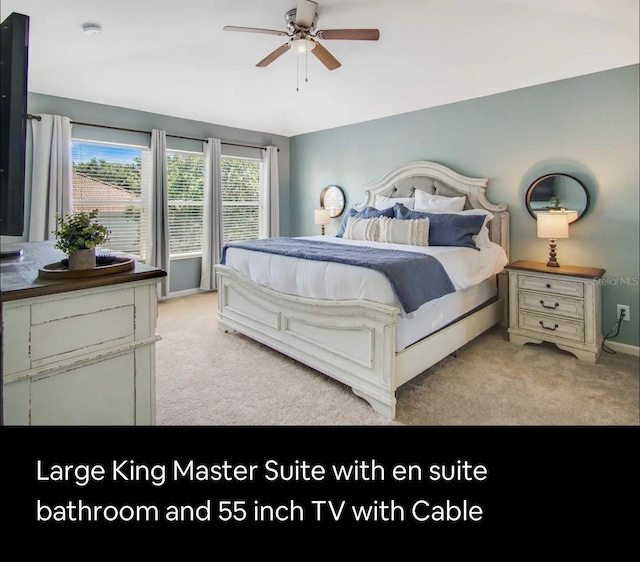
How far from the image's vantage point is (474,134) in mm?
3646

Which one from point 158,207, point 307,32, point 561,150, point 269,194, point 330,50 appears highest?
point 330,50

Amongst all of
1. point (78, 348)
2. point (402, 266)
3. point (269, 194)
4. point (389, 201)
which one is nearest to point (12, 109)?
point (78, 348)

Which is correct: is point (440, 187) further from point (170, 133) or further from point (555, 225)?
point (170, 133)

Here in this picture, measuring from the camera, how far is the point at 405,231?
3279mm

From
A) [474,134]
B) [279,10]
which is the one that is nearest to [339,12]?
[279,10]

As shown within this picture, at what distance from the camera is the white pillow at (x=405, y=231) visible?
3199mm

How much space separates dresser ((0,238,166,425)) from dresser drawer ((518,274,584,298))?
279cm

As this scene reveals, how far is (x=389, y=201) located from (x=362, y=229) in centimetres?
70

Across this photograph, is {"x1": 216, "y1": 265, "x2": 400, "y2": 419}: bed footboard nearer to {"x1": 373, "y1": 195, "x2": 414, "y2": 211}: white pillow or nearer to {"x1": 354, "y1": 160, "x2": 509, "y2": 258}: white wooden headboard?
{"x1": 373, "y1": 195, "x2": 414, "y2": 211}: white pillow

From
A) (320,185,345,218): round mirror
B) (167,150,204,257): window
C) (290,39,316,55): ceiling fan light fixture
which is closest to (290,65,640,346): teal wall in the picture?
(320,185,345,218): round mirror

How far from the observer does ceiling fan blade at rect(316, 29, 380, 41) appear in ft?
7.93

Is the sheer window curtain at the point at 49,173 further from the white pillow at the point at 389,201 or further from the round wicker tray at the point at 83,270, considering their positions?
the white pillow at the point at 389,201

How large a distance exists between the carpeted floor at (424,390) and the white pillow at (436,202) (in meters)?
1.32

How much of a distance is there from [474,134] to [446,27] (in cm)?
109
